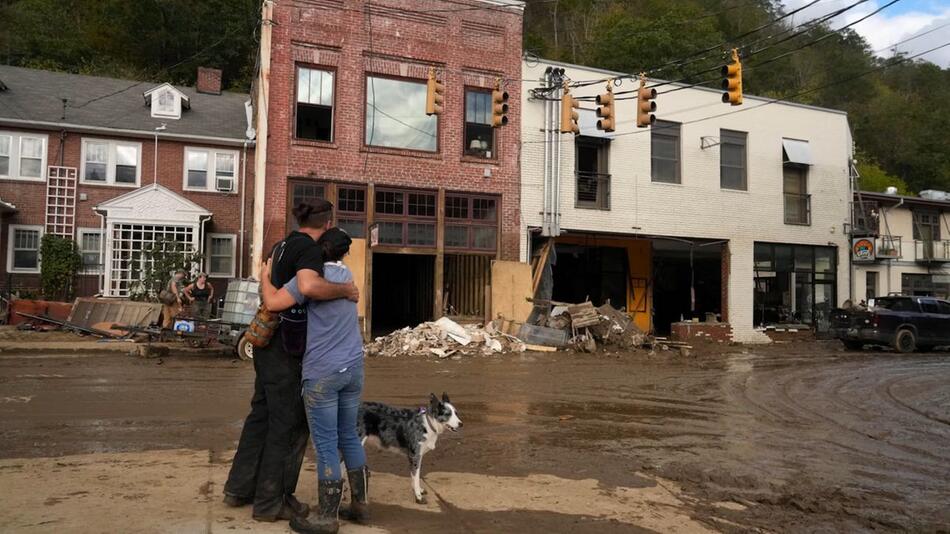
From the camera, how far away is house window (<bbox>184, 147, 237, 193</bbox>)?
2409cm

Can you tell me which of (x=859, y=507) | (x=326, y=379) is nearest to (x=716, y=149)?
(x=859, y=507)

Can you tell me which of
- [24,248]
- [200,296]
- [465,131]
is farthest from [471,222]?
[24,248]

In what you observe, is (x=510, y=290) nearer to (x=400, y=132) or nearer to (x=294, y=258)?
(x=400, y=132)

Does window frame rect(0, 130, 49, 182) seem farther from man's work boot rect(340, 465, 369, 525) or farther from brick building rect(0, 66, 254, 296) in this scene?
man's work boot rect(340, 465, 369, 525)

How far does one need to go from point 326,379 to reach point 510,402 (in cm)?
663

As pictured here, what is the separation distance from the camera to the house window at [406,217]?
20.4 m

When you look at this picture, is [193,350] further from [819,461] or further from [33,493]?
[819,461]

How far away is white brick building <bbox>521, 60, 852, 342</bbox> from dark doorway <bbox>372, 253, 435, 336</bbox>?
152 inches

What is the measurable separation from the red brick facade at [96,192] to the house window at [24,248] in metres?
0.15

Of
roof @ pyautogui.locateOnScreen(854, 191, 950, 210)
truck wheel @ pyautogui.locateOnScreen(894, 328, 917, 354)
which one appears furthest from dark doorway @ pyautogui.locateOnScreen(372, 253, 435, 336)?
roof @ pyautogui.locateOnScreen(854, 191, 950, 210)

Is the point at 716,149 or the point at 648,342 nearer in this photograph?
the point at 648,342

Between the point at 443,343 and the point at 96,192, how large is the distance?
13.4 meters

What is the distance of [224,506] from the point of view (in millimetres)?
4648

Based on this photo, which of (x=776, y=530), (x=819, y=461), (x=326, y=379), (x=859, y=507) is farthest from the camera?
(x=819, y=461)
